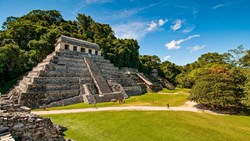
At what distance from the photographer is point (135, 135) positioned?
11461 mm

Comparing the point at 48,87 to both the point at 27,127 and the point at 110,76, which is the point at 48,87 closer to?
the point at 110,76

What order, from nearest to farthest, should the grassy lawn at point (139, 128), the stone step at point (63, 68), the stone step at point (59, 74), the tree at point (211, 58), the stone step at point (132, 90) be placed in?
1. the grassy lawn at point (139, 128)
2. the stone step at point (59, 74)
3. the stone step at point (63, 68)
4. the stone step at point (132, 90)
5. the tree at point (211, 58)

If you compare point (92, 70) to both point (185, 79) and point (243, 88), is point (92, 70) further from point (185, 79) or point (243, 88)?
point (185, 79)

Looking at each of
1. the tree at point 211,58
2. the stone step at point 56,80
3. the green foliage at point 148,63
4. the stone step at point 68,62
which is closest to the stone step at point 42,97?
the stone step at point 56,80

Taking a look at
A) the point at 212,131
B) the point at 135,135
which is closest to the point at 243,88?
the point at 212,131

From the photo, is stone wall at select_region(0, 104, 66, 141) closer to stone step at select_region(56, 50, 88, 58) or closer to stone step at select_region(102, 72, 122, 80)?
stone step at select_region(56, 50, 88, 58)

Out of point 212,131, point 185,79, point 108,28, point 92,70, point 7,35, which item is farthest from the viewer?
point 108,28

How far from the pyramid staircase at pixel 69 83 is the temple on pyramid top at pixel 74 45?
65.2 inches

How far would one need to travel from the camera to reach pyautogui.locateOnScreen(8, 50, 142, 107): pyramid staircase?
20766 mm

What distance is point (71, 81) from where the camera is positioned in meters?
25.1

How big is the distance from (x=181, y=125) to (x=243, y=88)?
1392 centimetres

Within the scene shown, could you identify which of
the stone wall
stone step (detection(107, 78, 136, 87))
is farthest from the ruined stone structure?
stone step (detection(107, 78, 136, 87))

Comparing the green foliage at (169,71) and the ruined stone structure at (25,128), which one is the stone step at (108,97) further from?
the green foliage at (169,71)

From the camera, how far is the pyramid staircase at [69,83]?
Result: 20.8 meters
